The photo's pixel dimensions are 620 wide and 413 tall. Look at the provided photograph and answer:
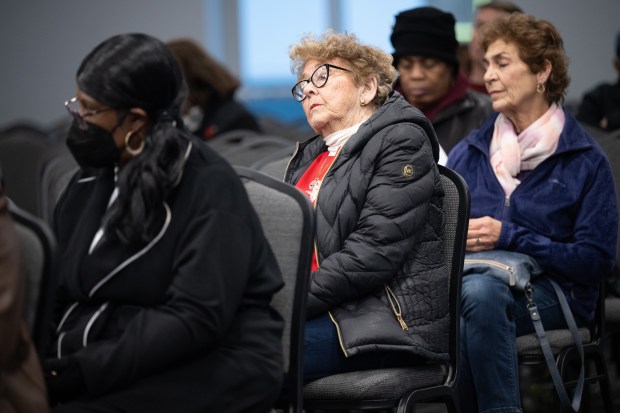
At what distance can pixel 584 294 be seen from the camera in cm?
306

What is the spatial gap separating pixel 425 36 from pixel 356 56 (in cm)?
123

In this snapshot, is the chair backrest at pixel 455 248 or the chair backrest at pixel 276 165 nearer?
the chair backrest at pixel 455 248

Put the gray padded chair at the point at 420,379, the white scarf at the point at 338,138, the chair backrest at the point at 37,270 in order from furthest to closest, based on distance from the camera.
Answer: the white scarf at the point at 338,138 < the gray padded chair at the point at 420,379 < the chair backrest at the point at 37,270

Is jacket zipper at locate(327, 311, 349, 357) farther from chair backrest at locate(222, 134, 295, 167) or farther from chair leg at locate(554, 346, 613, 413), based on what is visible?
chair backrest at locate(222, 134, 295, 167)

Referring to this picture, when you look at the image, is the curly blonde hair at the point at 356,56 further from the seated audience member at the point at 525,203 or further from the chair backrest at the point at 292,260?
the chair backrest at the point at 292,260

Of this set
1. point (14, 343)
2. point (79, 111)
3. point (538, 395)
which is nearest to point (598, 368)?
point (538, 395)

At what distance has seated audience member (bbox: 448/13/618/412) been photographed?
2.87 m

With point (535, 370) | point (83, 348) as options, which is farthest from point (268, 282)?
point (535, 370)

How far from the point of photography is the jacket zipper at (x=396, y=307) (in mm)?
2561

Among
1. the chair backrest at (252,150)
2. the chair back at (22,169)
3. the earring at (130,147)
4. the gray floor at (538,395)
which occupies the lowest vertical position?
the gray floor at (538,395)

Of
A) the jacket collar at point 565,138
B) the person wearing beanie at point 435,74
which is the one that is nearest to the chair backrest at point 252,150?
the person wearing beanie at point 435,74

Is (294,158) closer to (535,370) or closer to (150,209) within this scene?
(150,209)

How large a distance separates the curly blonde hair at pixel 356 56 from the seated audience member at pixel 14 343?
131 cm

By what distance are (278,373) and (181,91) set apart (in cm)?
61
